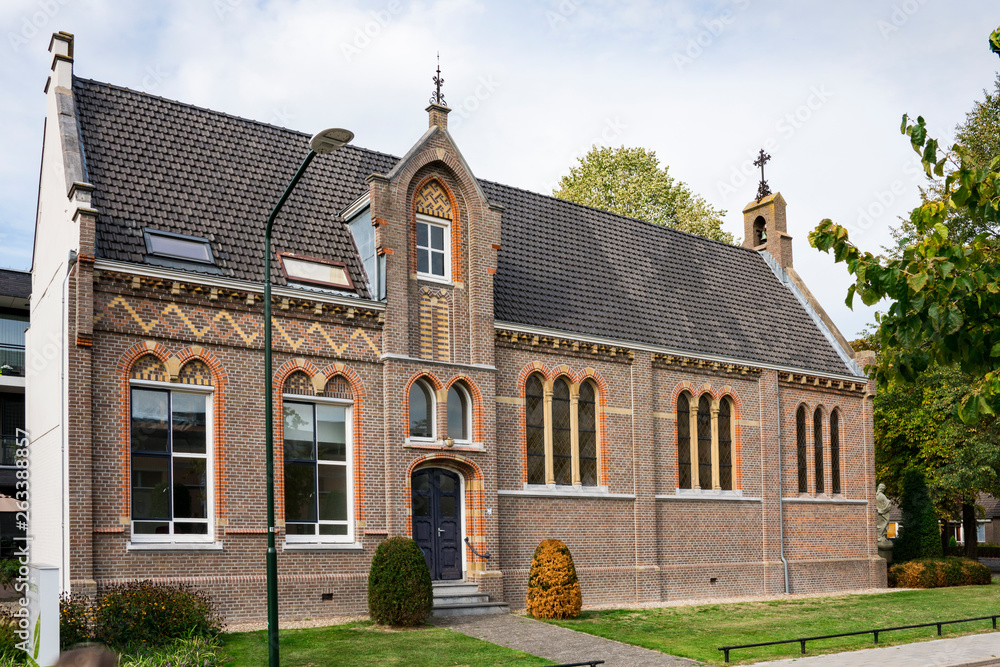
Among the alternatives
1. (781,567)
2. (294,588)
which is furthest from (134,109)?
(781,567)

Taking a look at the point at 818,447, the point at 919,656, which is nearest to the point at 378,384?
the point at 919,656

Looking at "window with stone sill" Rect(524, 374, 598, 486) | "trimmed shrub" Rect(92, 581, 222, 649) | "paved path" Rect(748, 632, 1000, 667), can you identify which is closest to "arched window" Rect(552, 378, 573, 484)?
"window with stone sill" Rect(524, 374, 598, 486)

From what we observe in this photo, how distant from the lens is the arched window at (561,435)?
23656 mm

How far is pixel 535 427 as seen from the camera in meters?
23.5

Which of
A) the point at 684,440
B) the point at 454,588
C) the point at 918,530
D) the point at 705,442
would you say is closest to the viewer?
the point at 454,588

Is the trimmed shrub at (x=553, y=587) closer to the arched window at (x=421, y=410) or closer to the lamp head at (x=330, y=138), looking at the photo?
the arched window at (x=421, y=410)

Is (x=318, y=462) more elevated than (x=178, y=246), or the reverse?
(x=178, y=246)

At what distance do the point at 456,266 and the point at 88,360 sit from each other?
27.0 feet

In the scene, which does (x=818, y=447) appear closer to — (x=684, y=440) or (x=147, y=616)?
(x=684, y=440)

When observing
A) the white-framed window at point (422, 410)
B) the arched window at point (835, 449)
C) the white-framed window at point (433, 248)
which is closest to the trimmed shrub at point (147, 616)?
the white-framed window at point (422, 410)

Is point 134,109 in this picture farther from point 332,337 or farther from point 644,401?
point 644,401

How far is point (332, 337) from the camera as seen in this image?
20.0 m

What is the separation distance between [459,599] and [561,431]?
541 centimetres

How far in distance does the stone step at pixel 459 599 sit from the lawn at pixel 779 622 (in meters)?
1.97
